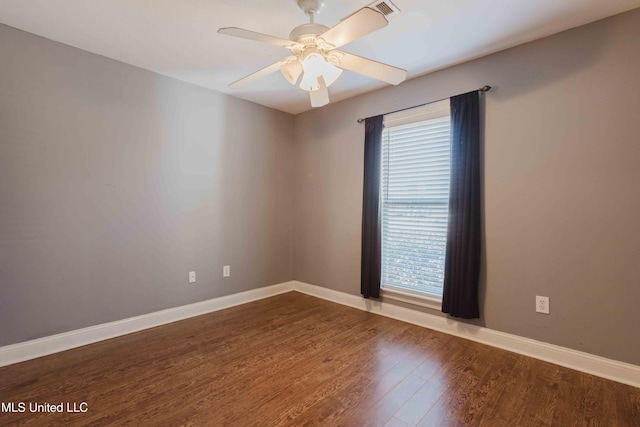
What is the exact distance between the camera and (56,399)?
5.76 feet

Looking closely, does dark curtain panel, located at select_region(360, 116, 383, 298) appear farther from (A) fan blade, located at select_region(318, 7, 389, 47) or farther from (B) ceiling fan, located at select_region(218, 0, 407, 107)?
(A) fan blade, located at select_region(318, 7, 389, 47)

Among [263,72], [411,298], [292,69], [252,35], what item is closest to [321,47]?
[292,69]

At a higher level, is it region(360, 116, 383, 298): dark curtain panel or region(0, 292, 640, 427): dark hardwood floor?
region(360, 116, 383, 298): dark curtain panel

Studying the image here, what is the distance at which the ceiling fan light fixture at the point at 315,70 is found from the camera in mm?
1764

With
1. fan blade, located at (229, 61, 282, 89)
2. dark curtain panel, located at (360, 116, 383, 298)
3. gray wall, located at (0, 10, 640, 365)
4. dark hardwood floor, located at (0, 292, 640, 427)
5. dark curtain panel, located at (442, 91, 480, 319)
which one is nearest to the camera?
dark hardwood floor, located at (0, 292, 640, 427)

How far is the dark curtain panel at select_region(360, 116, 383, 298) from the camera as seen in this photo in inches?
126

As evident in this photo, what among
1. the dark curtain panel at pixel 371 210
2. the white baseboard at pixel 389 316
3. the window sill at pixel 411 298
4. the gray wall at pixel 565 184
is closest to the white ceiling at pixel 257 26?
the gray wall at pixel 565 184

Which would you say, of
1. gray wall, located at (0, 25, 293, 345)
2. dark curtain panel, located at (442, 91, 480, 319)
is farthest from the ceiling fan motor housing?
gray wall, located at (0, 25, 293, 345)

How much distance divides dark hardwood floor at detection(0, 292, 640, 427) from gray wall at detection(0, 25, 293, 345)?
1.36ft

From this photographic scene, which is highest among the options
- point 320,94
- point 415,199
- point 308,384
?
point 320,94

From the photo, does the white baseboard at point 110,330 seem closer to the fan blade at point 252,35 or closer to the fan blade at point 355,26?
the fan blade at point 252,35

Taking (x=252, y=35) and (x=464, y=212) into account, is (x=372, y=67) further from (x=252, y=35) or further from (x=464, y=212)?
(x=464, y=212)

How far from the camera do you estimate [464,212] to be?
2564mm

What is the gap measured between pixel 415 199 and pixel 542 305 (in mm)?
1315
